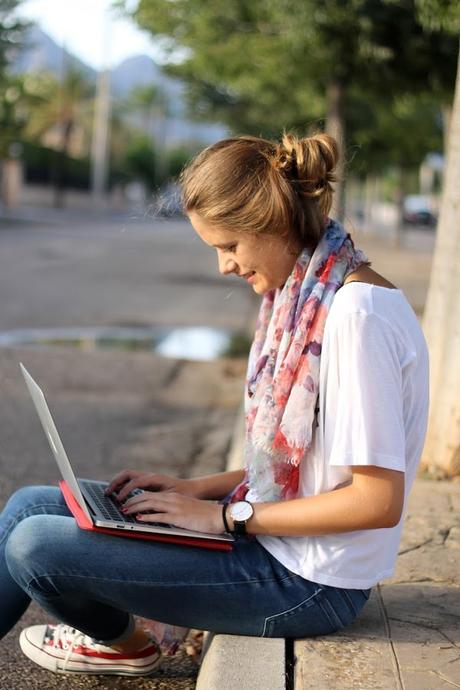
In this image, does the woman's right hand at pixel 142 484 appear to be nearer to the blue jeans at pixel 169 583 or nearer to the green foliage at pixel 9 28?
the blue jeans at pixel 169 583

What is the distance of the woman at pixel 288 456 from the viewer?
2.60m

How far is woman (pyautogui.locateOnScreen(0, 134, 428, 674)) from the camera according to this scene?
260 centimetres

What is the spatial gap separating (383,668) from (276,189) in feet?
4.07

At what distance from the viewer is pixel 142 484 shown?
10.1 feet

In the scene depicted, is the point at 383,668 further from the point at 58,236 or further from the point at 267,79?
the point at 58,236

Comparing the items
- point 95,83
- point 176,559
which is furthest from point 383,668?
point 95,83

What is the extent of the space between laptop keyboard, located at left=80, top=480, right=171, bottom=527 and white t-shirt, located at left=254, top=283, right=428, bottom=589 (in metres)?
0.34

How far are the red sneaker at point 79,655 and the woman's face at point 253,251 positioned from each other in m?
1.15

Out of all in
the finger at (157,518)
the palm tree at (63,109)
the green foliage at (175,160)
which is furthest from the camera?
the green foliage at (175,160)

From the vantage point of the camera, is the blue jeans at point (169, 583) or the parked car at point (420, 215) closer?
the blue jeans at point (169, 583)

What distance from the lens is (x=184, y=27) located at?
17.6m

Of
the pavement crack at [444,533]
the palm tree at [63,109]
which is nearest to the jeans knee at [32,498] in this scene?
the pavement crack at [444,533]

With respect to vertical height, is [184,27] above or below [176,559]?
above

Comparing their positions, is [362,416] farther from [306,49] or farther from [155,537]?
[306,49]
